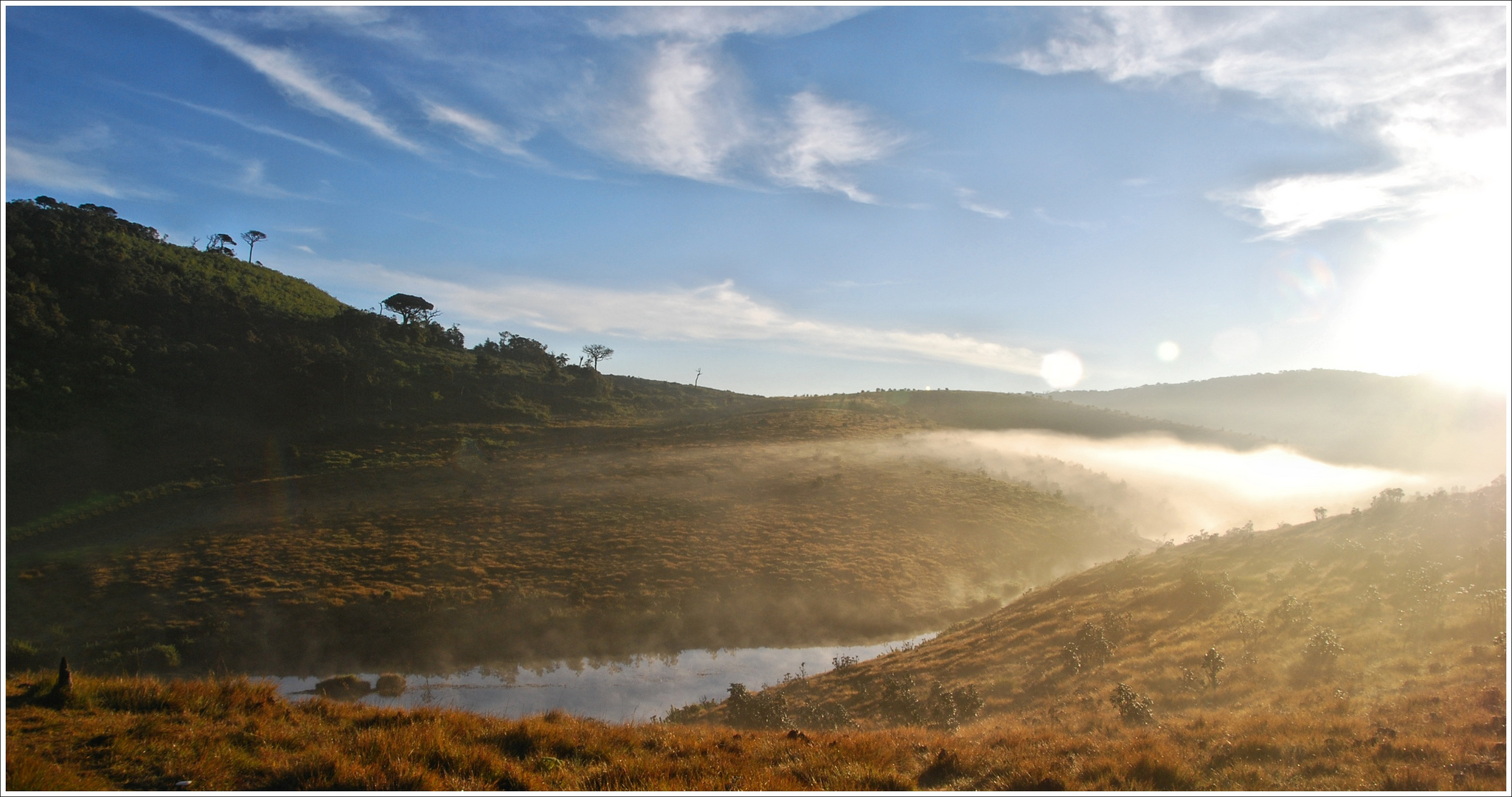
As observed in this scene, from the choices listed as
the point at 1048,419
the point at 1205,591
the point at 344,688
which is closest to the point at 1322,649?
the point at 1205,591

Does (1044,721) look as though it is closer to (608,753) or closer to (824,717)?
(824,717)

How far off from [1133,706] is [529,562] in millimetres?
22363

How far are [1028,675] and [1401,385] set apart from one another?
139263mm

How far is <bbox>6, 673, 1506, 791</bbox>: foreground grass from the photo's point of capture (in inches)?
340

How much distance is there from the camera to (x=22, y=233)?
5144cm

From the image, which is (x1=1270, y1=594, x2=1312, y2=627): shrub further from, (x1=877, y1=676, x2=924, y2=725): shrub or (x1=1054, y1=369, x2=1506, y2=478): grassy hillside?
(x1=1054, y1=369, x2=1506, y2=478): grassy hillside

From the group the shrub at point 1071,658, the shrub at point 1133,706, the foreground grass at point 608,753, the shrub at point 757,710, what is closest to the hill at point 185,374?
the foreground grass at point 608,753

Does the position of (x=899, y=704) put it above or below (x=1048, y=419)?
below

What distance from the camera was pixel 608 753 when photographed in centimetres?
1016

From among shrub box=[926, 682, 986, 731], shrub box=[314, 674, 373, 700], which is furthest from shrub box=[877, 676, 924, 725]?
shrub box=[314, 674, 373, 700]

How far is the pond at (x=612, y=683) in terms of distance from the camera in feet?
56.9

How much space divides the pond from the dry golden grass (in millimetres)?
1032

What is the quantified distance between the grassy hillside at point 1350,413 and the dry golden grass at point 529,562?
1501 inches

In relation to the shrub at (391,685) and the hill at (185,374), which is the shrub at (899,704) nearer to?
the shrub at (391,685)
